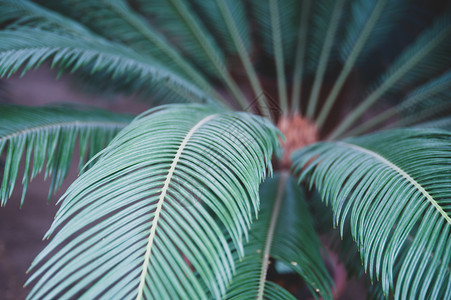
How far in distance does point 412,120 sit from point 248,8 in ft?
3.74

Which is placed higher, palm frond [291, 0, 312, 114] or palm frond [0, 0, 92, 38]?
palm frond [291, 0, 312, 114]

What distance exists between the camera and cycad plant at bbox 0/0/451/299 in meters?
0.50

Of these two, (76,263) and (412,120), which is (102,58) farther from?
(412,120)

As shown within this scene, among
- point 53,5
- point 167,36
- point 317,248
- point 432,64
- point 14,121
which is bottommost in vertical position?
point 317,248

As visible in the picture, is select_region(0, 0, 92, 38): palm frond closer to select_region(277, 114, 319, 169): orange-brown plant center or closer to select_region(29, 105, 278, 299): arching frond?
select_region(29, 105, 278, 299): arching frond

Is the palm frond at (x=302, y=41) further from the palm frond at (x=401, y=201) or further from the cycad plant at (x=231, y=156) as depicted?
the palm frond at (x=401, y=201)

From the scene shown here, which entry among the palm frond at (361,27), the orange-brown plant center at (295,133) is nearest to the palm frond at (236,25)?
the orange-brown plant center at (295,133)

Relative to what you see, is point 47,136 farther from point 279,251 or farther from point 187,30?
point 187,30

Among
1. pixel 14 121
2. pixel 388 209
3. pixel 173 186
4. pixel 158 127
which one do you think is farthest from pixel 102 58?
pixel 388 209

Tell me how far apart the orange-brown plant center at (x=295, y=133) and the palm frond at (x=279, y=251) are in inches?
22.1

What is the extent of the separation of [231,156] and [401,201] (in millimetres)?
372

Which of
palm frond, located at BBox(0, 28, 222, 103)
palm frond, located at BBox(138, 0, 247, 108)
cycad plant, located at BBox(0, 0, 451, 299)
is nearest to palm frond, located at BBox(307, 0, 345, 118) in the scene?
→ cycad plant, located at BBox(0, 0, 451, 299)

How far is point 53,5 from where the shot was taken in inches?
52.7

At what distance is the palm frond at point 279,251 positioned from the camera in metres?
0.68
